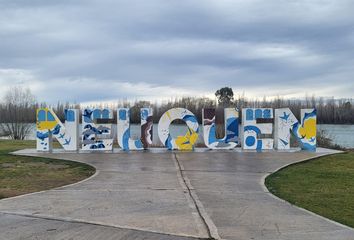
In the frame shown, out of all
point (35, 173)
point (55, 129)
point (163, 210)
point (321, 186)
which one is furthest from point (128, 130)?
point (163, 210)

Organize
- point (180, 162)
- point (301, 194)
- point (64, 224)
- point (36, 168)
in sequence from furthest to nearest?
1. point (180, 162)
2. point (36, 168)
3. point (301, 194)
4. point (64, 224)

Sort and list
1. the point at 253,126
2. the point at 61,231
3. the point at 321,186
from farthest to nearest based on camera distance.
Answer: the point at 253,126
the point at 321,186
the point at 61,231

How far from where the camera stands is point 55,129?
67.1 feet

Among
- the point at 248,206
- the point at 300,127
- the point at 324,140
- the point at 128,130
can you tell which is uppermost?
the point at 300,127

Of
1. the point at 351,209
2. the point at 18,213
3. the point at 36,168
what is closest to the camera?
the point at 18,213

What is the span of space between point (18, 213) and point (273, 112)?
1516cm

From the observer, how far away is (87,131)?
2067 centimetres

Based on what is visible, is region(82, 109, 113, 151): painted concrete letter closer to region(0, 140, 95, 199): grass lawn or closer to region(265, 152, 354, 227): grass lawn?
region(0, 140, 95, 199): grass lawn

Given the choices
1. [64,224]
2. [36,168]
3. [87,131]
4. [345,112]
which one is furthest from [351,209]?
[345,112]

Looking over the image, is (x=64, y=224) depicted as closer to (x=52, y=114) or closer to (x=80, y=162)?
(x=80, y=162)

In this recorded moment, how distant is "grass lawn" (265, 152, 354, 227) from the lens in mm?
8914

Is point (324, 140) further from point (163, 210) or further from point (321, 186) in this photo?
point (163, 210)

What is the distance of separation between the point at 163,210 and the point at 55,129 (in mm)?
13084

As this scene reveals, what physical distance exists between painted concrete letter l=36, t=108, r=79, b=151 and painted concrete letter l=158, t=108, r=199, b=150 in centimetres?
388
